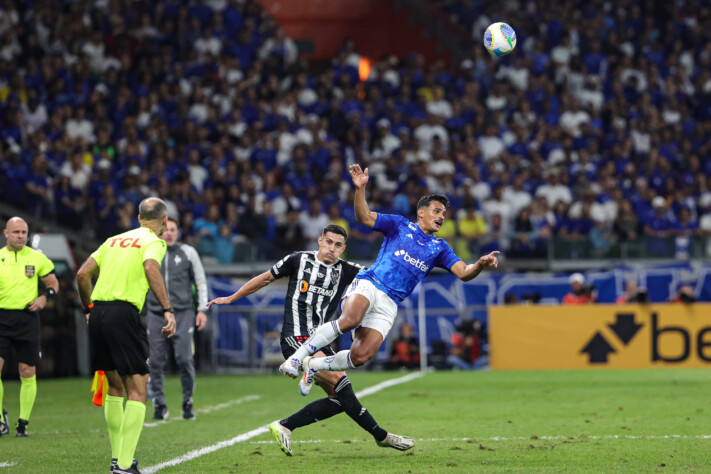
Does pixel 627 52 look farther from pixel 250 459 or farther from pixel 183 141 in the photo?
pixel 250 459

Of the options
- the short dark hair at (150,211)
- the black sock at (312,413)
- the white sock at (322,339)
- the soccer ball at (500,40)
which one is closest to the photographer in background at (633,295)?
the soccer ball at (500,40)

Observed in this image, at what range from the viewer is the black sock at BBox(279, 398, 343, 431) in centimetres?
911

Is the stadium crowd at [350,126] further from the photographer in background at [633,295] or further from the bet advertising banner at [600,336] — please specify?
the bet advertising banner at [600,336]

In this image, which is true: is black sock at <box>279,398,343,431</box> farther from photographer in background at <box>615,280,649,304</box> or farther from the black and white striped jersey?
photographer in background at <box>615,280,649,304</box>

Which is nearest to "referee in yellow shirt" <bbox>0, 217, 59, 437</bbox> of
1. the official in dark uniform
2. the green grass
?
the green grass

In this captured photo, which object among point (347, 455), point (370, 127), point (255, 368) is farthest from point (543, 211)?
point (347, 455)

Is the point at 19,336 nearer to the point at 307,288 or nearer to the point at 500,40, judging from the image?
the point at 307,288

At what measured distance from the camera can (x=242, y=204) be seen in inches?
922

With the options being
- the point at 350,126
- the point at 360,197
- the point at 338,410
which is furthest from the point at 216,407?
the point at 350,126

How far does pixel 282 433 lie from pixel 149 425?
3.69 m

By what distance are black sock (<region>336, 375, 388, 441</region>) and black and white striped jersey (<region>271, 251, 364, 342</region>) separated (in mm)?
1184

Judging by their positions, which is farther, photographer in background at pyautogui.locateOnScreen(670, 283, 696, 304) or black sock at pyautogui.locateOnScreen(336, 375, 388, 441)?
photographer in background at pyautogui.locateOnScreen(670, 283, 696, 304)

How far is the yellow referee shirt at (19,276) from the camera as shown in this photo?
463 inches

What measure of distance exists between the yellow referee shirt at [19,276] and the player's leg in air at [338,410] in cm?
411
